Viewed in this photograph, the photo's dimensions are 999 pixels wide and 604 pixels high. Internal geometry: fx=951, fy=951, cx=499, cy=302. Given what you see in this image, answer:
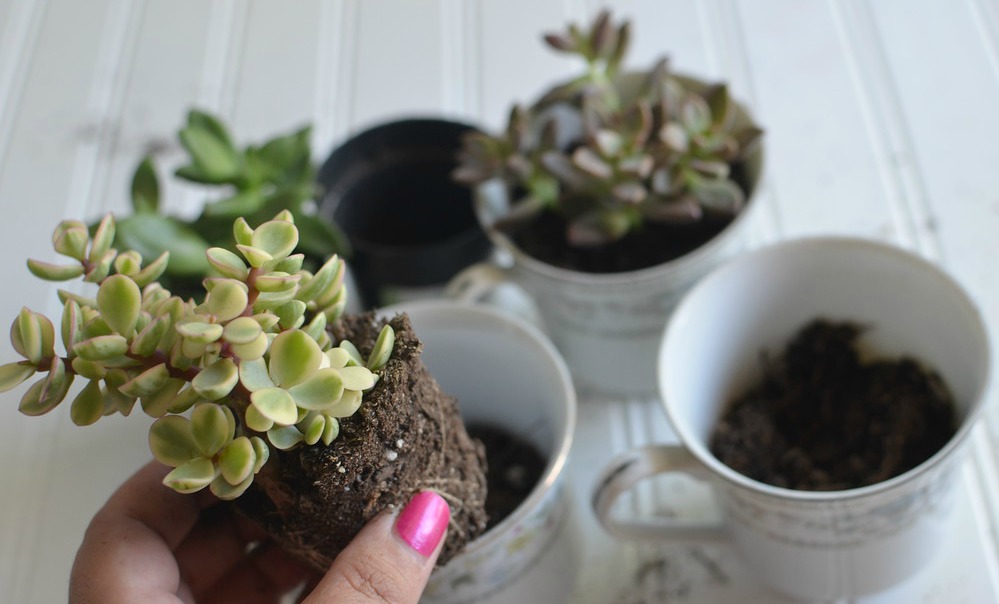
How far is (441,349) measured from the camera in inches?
25.2

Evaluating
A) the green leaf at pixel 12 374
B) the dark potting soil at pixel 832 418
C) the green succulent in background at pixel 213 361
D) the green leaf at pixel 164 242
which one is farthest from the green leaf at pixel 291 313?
the dark potting soil at pixel 832 418

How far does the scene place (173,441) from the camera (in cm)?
40

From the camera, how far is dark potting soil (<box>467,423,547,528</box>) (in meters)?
0.63

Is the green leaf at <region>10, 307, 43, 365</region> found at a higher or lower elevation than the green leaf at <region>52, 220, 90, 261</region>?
lower

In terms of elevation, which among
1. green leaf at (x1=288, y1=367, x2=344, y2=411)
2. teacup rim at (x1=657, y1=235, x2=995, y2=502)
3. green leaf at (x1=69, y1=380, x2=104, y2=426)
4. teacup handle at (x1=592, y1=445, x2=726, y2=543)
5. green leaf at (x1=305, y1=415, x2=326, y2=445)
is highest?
green leaf at (x1=288, y1=367, x2=344, y2=411)

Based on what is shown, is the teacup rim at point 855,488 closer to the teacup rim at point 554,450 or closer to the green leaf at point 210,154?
the teacup rim at point 554,450

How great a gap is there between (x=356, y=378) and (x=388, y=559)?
0.10m

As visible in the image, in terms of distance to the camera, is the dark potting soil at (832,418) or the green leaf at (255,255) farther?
the dark potting soil at (832,418)

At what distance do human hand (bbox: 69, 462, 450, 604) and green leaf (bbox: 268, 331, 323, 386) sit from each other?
11cm

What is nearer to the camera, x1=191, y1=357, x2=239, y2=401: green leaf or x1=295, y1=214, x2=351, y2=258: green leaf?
x1=191, y1=357, x2=239, y2=401: green leaf

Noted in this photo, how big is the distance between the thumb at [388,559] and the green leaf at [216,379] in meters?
0.11

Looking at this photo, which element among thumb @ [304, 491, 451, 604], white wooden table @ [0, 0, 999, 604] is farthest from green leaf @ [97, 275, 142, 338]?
white wooden table @ [0, 0, 999, 604]

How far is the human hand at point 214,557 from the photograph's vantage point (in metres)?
0.44

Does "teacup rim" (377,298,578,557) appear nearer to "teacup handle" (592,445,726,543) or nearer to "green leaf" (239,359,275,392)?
"teacup handle" (592,445,726,543)
